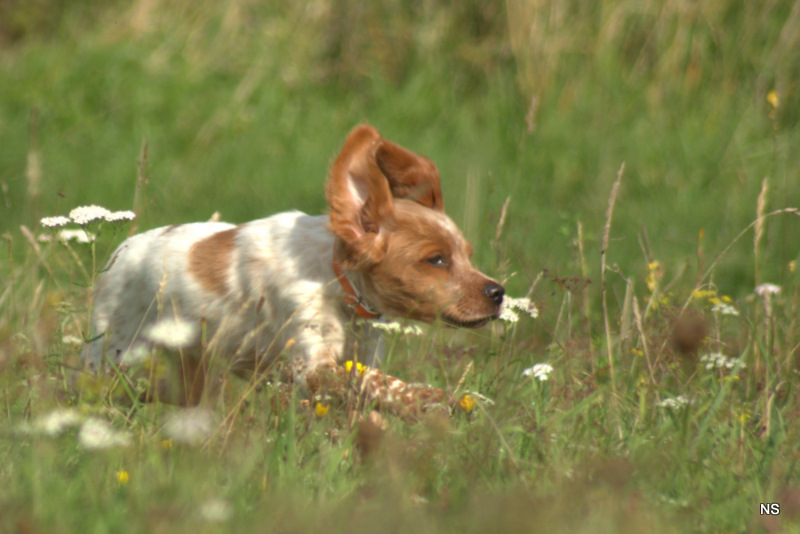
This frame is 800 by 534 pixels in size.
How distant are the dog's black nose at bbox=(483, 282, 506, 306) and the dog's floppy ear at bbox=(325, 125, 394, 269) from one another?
1.38 ft

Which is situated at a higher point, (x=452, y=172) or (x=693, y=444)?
(x=693, y=444)

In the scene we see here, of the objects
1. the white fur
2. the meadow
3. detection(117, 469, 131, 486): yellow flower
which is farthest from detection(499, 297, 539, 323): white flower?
detection(117, 469, 131, 486): yellow flower

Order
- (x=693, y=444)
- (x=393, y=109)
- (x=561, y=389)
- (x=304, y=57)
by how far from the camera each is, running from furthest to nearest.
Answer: (x=304, y=57), (x=393, y=109), (x=561, y=389), (x=693, y=444)

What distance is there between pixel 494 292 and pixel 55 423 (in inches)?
70.2

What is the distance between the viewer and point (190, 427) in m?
2.67

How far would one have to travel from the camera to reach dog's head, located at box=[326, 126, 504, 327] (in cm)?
376

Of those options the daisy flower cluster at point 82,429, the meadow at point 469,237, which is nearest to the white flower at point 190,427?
the meadow at point 469,237

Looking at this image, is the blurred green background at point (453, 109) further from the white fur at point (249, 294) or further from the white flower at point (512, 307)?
the white fur at point (249, 294)

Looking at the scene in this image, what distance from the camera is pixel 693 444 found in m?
2.75

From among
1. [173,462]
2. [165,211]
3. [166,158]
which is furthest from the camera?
[166,158]

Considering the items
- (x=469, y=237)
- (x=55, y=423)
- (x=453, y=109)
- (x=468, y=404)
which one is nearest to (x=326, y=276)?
(x=468, y=404)

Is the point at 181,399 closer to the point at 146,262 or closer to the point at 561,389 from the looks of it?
the point at 146,262

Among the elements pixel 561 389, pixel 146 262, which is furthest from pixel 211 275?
pixel 561 389

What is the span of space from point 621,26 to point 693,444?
224 inches
